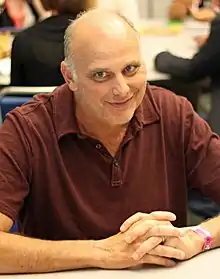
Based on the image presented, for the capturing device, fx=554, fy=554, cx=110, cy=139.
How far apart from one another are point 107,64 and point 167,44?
173cm

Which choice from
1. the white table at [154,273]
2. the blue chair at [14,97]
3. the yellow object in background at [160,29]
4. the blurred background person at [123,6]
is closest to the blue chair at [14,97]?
the blue chair at [14,97]

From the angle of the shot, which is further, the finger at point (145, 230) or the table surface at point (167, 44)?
the table surface at point (167, 44)

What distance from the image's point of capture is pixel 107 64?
4.42ft

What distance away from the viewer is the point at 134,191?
1511 mm

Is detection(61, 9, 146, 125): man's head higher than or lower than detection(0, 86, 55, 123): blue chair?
higher

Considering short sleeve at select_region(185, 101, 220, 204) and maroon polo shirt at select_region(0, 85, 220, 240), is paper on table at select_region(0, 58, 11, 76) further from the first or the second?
short sleeve at select_region(185, 101, 220, 204)

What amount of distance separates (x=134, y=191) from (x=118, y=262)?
0.30 metres

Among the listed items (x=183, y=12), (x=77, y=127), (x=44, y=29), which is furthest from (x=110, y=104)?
(x=183, y=12)

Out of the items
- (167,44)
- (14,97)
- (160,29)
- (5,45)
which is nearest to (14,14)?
(5,45)

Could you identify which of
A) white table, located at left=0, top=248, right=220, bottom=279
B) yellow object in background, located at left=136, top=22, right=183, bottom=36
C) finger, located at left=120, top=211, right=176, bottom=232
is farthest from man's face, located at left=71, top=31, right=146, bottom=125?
yellow object in background, located at left=136, top=22, right=183, bottom=36

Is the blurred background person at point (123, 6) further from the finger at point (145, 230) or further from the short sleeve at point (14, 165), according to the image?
the finger at point (145, 230)

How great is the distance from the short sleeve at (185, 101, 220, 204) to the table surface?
3.19ft

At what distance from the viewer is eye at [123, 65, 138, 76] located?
136 cm

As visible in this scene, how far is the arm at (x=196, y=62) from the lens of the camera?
2354 millimetres
